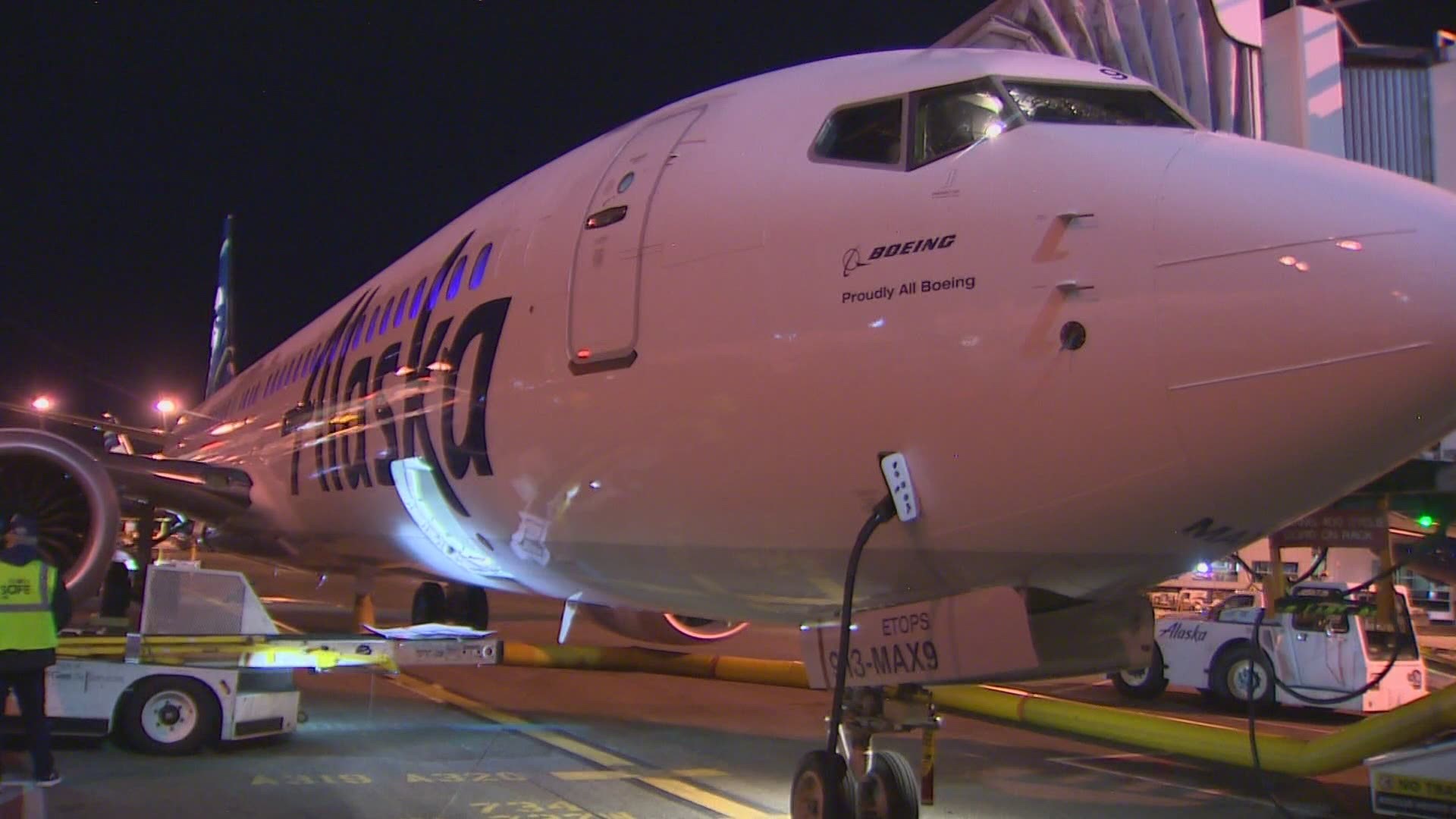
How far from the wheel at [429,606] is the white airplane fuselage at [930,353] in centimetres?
773

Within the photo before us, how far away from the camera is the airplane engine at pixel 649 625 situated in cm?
812

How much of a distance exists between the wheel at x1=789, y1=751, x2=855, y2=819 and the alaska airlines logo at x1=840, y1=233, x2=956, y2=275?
5.89 feet

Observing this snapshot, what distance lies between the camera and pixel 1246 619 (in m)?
12.4

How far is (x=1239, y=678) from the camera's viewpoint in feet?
39.4

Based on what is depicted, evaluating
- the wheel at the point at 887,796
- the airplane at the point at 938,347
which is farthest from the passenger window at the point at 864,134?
the wheel at the point at 887,796

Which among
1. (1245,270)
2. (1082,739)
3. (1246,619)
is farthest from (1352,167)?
(1246,619)

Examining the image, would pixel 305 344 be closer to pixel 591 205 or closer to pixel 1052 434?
pixel 591 205

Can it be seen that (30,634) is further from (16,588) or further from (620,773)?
(620,773)

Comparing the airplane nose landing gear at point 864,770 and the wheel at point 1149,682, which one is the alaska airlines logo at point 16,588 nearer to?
the airplane nose landing gear at point 864,770

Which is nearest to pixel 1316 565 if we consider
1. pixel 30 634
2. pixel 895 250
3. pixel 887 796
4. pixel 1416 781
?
pixel 1416 781

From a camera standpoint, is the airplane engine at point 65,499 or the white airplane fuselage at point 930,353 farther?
the airplane engine at point 65,499

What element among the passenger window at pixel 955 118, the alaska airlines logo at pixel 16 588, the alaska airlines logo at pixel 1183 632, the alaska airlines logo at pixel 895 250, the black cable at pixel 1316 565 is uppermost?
the passenger window at pixel 955 118

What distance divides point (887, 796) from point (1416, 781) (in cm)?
397

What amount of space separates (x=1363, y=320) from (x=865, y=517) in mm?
1631
